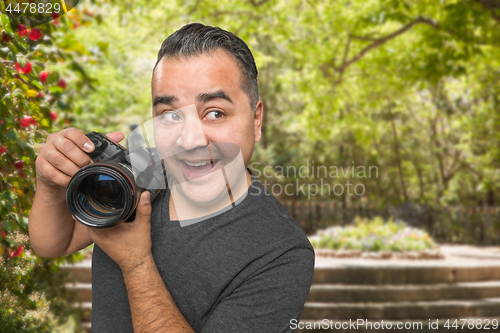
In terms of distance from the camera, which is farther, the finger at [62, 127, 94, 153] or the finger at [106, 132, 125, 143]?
the finger at [106, 132, 125, 143]

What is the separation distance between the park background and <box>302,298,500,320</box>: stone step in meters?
3.08

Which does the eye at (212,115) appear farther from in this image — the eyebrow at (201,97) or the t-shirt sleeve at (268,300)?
the t-shirt sleeve at (268,300)

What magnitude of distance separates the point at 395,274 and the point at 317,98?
12.0 feet

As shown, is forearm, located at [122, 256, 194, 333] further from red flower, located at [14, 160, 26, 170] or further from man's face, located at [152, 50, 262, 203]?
red flower, located at [14, 160, 26, 170]

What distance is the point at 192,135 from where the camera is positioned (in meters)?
1.17

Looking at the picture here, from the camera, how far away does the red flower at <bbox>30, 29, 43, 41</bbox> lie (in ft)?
4.54

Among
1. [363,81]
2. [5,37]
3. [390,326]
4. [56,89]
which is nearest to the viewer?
[5,37]

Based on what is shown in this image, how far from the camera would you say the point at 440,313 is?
5691 millimetres

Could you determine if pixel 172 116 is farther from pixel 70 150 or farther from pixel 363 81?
pixel 363 81

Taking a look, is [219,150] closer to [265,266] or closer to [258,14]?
[265,266]

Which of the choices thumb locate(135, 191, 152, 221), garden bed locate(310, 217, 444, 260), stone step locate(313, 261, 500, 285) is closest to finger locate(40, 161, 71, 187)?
thumb locate(135, 191, 152, 221)

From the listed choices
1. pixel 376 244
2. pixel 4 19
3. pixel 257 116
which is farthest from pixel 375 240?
pixel 4 19

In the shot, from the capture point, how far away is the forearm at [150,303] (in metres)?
1.02

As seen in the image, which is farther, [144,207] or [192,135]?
[192,135]
